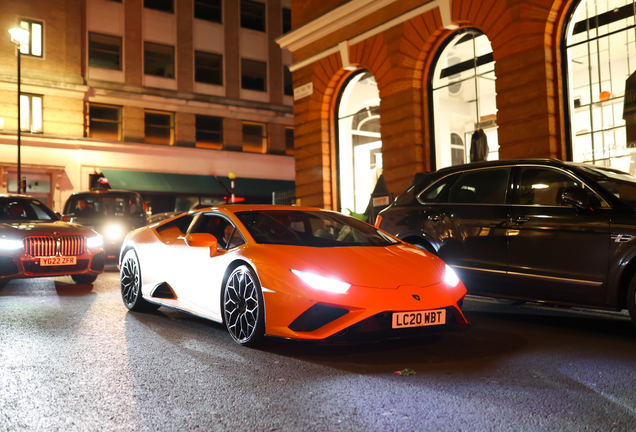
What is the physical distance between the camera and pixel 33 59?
90.4ft

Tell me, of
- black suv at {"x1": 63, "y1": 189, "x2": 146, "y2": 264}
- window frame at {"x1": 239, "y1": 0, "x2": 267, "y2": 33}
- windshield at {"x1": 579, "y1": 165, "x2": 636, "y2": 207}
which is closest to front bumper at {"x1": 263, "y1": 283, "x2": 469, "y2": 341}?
windshield at {"x1": 579, "y1": 165, "x2": 636, "y2": 207}

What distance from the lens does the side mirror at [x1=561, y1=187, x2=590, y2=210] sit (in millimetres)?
5422

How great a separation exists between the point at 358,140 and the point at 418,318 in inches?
565

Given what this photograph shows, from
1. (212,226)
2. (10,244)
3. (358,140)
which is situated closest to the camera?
(212,226)

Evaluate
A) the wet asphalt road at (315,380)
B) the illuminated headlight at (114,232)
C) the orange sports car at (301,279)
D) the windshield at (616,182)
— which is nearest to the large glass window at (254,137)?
the illuminated headlight at (114,232)

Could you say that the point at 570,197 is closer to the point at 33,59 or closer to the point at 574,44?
the point at 574,44

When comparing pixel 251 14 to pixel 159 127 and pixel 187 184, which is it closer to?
pixel 159 127

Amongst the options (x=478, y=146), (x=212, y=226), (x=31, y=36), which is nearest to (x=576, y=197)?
(x=212, y=226)

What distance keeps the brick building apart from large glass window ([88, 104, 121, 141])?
13.6 metres

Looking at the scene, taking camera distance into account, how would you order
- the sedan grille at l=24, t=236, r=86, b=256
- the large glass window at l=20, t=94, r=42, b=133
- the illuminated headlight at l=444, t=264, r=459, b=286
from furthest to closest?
the large glass window at l=20, t=94, r=42, b=133 → the sedan grille at l=24, t=236, r=86, b=256 → the illuminated headlight at l=444, t=264, r=459, b=286

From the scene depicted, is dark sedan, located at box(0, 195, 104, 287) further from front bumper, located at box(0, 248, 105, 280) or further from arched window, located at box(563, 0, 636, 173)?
arched window, located at box(563, 0, 636, 173)

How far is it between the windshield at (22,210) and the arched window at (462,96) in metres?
9.41

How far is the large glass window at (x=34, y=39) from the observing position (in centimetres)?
2750

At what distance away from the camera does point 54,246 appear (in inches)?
365
